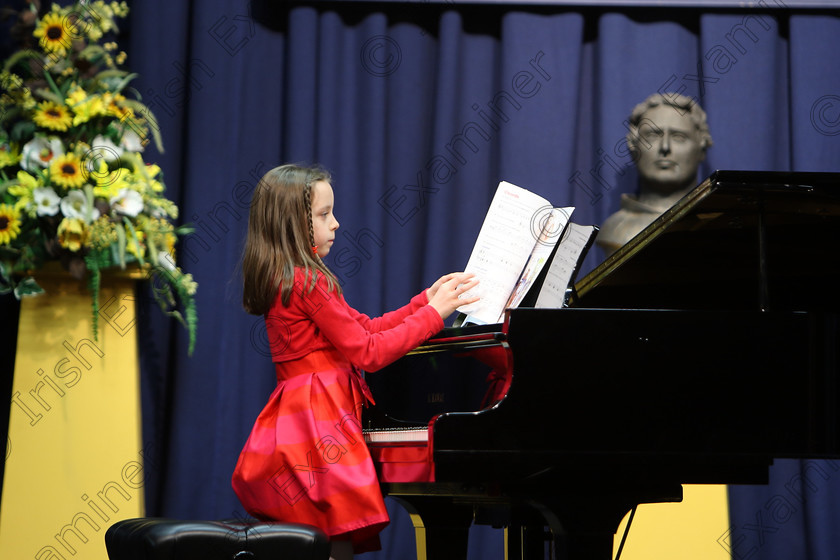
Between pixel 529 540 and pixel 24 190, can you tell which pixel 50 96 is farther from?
pixel 529 540

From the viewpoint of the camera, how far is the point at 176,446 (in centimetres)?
371

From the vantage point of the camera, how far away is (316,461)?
207 cm

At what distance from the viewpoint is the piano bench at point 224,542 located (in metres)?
1.73

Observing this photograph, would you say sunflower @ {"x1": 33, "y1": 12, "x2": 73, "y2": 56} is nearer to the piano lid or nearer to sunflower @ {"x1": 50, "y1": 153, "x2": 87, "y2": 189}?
sunflower @ {"x1": 50, "y1": 153, "x2": 87, "y2": 189}

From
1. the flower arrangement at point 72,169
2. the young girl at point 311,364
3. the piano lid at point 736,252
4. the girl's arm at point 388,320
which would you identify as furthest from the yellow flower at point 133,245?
the piano lid at point 736,252

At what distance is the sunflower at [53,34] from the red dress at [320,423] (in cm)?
155

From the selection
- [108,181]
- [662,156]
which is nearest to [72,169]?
[108,181]

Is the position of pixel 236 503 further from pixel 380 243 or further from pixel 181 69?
pixel 181 69

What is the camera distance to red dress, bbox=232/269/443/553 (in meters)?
2.06

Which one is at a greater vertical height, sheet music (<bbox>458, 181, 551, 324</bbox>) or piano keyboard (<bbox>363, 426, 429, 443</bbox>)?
sheet music (<bbox>458, 181, 551, 324</bbox>)

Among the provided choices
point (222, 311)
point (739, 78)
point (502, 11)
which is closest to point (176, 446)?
point (222, 311)

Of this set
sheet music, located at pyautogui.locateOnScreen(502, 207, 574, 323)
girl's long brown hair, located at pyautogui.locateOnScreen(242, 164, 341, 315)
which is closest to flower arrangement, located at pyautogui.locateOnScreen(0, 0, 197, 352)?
girl's long brown hair, located at pyautogui.locateOnScreen(242, 164, 341, 315)

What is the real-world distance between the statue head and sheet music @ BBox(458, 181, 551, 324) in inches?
66.8

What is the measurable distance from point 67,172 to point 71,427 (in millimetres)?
854
